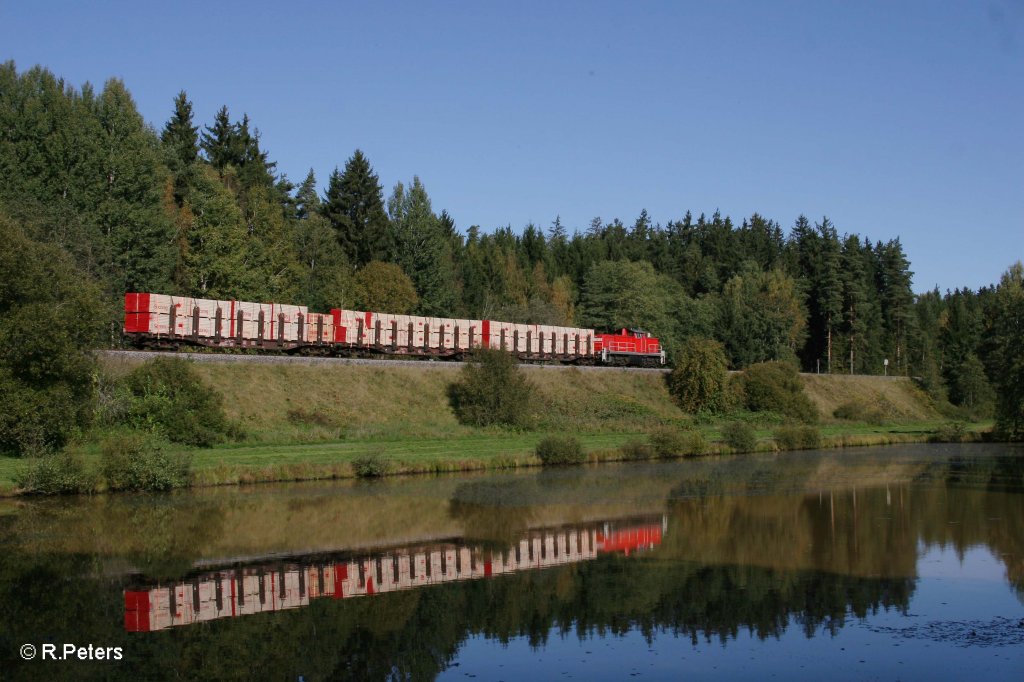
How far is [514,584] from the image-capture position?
78.5 ft

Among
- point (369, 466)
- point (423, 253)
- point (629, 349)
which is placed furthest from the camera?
point (423, 253)

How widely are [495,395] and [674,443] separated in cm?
1089

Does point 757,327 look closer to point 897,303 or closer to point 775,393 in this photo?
point 775,393

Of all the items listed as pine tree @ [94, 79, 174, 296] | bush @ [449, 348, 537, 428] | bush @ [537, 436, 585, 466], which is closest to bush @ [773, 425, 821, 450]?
bush @ [449, 348, 537, 428]

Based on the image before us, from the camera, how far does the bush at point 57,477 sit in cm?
3522

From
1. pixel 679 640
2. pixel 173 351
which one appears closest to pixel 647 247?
pixel 173 351

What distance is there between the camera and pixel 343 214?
3765 inches

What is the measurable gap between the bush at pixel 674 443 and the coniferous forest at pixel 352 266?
71.3 feet

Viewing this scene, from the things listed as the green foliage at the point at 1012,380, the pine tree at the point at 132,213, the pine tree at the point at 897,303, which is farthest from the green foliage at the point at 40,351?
the pine tree at the point at 897,303

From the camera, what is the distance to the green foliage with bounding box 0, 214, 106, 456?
38.7 metres

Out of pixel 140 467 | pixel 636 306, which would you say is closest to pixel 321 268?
pixel 636 306

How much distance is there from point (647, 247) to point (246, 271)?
321 feet

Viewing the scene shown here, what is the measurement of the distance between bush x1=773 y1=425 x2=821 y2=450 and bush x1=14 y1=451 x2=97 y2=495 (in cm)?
4096

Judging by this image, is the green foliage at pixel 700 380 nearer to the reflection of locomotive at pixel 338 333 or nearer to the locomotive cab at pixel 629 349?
the locomotive cab at pixel 629 349
